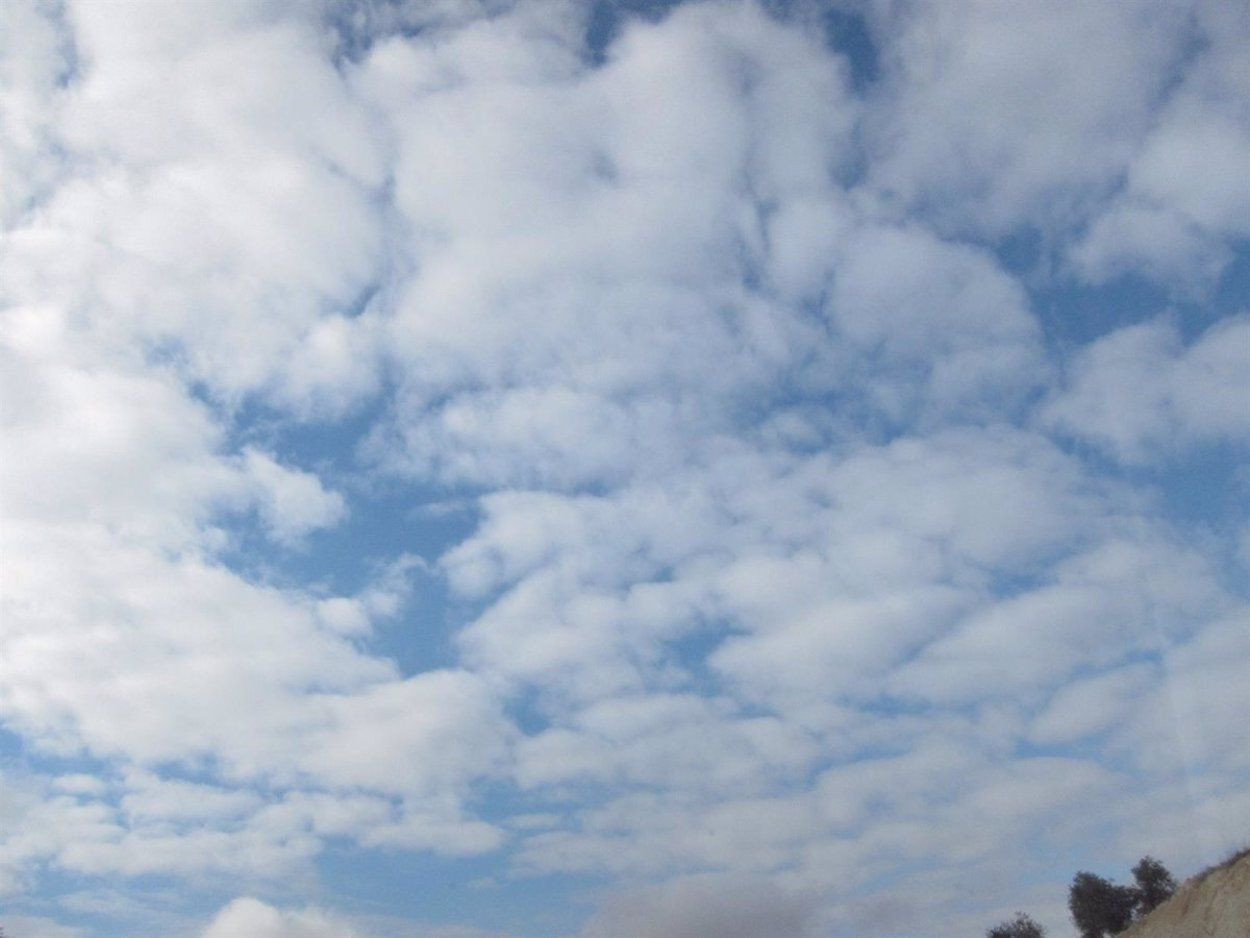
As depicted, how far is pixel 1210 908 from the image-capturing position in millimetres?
44719

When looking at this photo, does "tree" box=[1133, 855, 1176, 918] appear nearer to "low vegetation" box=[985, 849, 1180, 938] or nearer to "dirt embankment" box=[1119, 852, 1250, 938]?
"low vegetation" box=[985, 849, 1180, 938]

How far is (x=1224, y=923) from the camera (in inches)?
1704

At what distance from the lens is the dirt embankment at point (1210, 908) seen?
42875 millimetres

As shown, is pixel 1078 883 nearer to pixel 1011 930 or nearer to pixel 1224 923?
pixel 1011 930

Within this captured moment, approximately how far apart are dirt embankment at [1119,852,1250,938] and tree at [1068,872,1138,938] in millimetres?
34639

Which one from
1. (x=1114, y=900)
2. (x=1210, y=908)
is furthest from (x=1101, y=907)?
(x=1210, y=908)

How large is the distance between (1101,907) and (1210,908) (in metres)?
40.5

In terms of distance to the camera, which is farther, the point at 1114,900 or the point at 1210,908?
the point at 1114,900

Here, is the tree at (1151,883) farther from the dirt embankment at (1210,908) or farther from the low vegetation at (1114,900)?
the dirt embankment at (1210,908)

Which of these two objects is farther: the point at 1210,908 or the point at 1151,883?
the point at 1151,883

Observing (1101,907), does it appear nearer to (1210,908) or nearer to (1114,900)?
(1114,900)

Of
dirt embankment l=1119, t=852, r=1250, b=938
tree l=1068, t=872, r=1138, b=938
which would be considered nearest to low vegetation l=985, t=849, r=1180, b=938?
tree l=1068, t=872, r=1138, b=938

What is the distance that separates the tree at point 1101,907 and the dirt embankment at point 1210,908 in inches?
1364

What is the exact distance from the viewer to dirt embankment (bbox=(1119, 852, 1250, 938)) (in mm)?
42875
